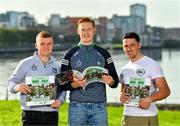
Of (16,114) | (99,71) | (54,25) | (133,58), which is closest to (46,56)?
(99,71)

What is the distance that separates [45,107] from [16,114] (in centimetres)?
641

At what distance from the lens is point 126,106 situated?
19.0 feet

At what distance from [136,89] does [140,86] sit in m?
0.06

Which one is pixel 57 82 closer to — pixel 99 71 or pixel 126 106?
pixel 99 71

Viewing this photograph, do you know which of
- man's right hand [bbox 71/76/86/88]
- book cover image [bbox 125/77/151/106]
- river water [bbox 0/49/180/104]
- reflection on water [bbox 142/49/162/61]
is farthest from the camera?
reflection on water [bbox 142/49/162/61]

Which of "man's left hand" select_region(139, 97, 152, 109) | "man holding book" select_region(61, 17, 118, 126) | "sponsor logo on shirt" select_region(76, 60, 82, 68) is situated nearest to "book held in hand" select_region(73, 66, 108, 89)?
"man holding book" select_region(61, 17, 118, 126)

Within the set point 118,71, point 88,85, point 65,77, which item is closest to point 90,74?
point 88,85

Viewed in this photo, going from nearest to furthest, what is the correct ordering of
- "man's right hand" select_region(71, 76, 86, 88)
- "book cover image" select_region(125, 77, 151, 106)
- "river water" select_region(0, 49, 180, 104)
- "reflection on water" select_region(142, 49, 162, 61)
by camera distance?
"man's right hand" select_region(71, 76, 86, 88) → "book cover image" select_region(125, 77, 151, 106) → "river water" select_region(0, 49, 180, 104) → "reflection on water" select_region(142, 49, 162, 61)

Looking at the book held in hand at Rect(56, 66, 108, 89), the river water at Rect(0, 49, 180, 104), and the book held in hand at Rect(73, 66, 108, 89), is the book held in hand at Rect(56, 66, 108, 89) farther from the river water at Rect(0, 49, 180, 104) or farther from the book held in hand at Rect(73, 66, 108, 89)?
the river water at Rect(0, 49, 180, 104)

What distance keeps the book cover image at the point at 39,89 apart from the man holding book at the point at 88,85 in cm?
17

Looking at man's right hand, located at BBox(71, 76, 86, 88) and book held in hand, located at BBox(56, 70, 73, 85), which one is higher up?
book held in hand, located at BBox(56, 70, 73, 85)

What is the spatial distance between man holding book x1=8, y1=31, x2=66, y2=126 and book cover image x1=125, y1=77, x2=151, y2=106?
86 cm

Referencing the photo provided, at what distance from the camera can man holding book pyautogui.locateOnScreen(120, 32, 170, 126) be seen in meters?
5.61

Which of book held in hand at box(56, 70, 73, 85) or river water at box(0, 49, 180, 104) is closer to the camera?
book held in hand at box(56, 70, 73, 85)
